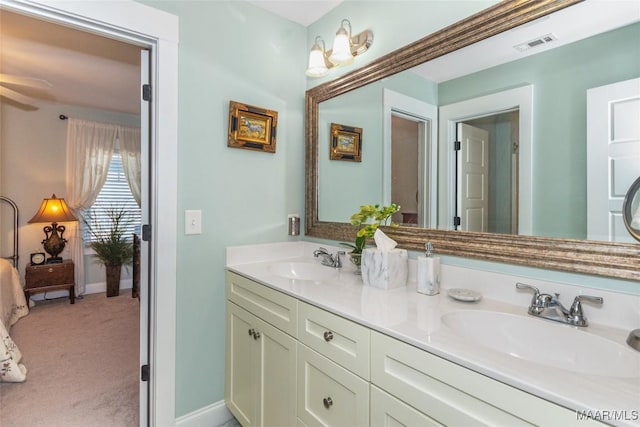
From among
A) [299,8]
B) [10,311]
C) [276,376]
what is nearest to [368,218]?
[276,376]

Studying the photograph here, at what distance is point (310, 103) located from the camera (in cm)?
208

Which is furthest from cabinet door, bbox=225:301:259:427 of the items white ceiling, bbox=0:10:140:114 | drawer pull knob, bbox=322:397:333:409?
white ceiling, bbox=0:10:140:114

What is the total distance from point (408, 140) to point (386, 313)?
0.91m

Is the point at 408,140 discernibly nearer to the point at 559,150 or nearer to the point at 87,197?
the point at 559,150

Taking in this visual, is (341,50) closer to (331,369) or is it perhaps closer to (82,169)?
(331,369)

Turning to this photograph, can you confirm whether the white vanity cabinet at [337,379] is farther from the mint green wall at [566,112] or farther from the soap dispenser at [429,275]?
the mint green wall at [566,112]

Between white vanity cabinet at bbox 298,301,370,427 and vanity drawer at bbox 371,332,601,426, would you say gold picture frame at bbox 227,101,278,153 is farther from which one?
vanity drawer at bbox 371,332,601,426

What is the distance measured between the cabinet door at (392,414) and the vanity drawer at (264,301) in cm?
43

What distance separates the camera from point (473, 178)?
1343 millimetres

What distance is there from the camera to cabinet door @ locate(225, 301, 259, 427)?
154 cm

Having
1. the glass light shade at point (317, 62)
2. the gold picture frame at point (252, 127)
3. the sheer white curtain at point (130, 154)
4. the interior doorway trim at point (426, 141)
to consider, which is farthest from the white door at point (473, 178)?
the sheer white curtain at point (130, 154)

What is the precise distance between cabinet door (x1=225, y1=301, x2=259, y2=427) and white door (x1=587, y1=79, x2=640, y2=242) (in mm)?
1399

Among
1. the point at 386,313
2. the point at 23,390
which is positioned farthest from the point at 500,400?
the point at 23,390

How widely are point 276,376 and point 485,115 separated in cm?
139
